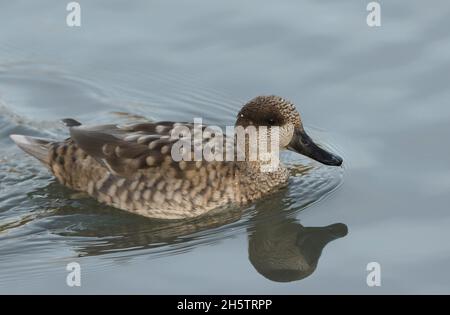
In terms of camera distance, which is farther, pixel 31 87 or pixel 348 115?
pixel 31 87

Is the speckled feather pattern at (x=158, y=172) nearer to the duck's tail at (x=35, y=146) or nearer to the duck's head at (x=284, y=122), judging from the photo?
the duck's head at (x=284, y=122)

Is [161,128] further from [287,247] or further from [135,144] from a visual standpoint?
[287,247]

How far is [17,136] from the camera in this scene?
434 inches

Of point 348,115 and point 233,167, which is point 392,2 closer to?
point 348,115

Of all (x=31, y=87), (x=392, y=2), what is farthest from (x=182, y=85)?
(x=392, y=2)

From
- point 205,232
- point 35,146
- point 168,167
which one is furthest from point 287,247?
point 35,146

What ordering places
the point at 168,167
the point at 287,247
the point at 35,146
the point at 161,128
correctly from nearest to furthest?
the point at 287,247
the point at 168,167
the point at 161,128
the point at 35,146

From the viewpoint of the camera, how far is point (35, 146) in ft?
35.9

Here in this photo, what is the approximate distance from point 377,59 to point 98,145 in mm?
3709

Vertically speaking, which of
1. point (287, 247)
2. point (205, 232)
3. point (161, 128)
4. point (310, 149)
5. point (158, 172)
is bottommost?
point (287, 247)

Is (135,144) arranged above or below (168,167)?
above

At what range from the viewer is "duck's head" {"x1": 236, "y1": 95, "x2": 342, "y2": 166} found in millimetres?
10305

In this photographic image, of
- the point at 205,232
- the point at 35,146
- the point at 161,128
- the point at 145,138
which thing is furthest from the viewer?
the point at 35,146

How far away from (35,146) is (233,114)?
240cm
